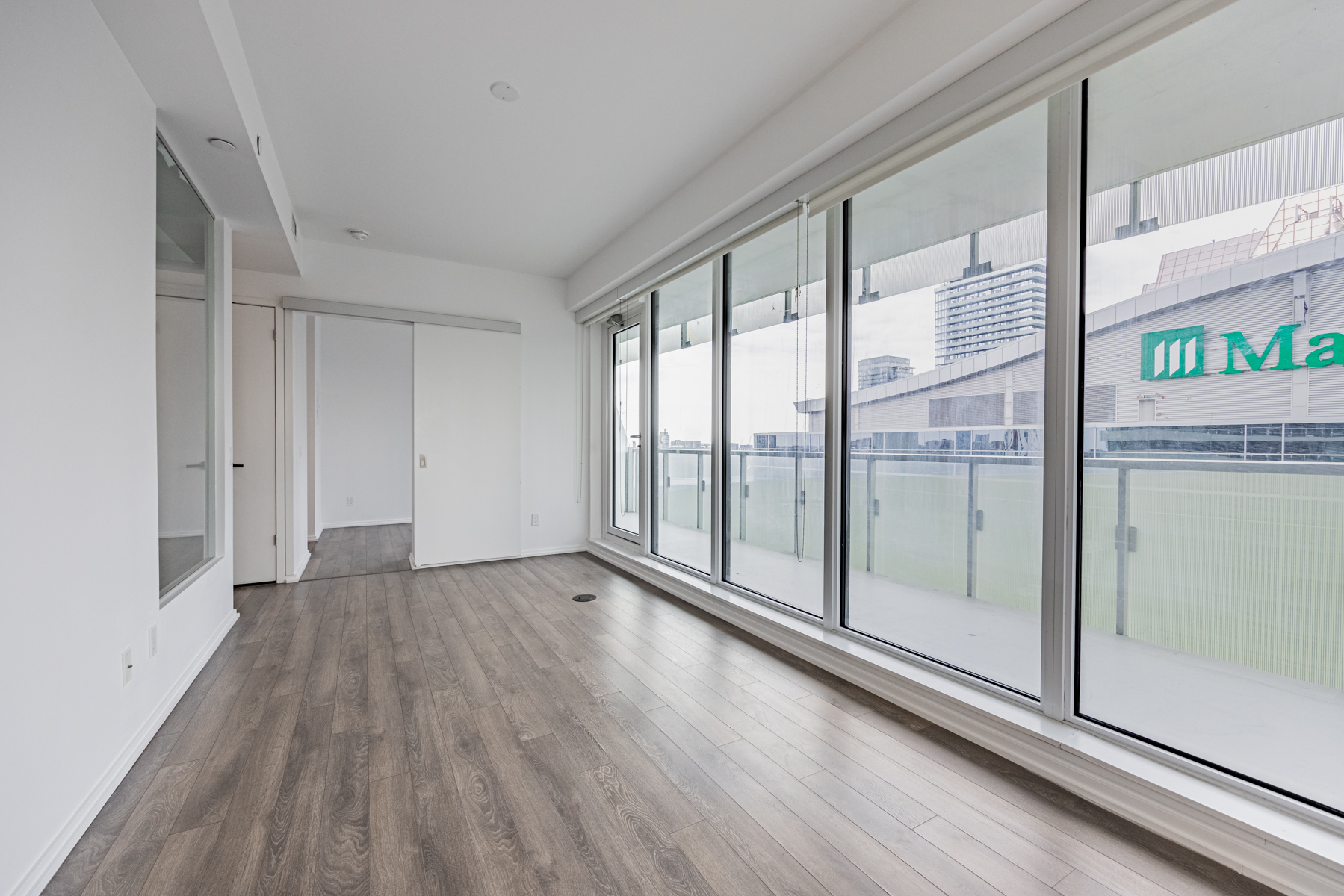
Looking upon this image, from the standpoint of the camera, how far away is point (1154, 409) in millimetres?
1664

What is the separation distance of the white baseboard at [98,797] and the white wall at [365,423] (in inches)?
203

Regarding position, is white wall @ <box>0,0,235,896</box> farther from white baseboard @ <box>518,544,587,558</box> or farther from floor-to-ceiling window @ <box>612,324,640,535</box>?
floor-to-ceiling window @ <box>612,324,640,535</box>

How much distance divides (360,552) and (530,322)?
297cm

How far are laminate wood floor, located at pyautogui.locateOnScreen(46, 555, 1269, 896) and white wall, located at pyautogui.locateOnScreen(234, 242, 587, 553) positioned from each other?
2726 mm

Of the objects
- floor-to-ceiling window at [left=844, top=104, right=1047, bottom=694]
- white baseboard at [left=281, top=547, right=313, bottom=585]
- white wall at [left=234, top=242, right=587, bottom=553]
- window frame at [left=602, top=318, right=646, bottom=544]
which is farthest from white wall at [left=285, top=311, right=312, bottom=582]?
floor-to-ceiling window at [left=844, top=104, right=1047, bottom=694]

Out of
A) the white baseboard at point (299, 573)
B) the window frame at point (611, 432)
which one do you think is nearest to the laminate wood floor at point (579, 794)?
the white baseboard at point (299, 573)

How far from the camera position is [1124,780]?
1.60 metres

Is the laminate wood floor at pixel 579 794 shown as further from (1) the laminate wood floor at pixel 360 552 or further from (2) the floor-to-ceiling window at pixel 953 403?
(1) the laminate wood floor at pixel 360 552

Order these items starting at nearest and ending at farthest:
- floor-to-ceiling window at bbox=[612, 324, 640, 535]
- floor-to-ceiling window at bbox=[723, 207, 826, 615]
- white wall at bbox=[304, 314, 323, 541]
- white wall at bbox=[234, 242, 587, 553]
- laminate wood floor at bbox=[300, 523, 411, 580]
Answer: floor-to-ceiling window at bbox=[723, 207, 826, 615], white wall at bbox=[234, 242, 587, 553], laminate wood floor at bbox=[300, 523, 411, 580], floor-to-ceiling window at bbox=[612, 324, 640, 535], white wall at bbox=[304, 314, 323, 541]

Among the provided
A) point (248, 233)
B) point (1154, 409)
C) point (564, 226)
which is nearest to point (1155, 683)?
point (1154, 409)

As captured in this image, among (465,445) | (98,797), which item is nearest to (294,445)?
(465,445)

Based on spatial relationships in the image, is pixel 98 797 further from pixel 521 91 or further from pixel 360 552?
pixel 360 552

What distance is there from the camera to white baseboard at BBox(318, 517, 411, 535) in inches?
287

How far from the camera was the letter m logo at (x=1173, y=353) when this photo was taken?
1584 millimetres
